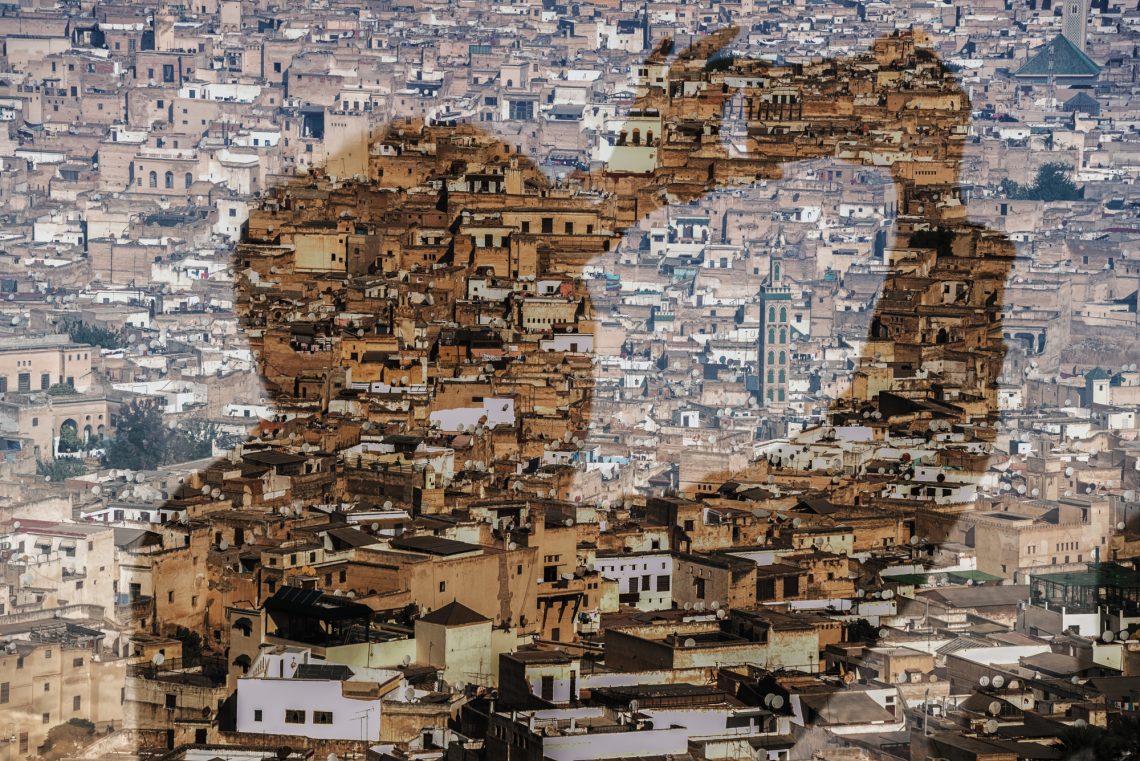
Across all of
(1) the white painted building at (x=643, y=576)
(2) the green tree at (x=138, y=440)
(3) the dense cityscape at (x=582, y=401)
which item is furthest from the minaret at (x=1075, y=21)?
(1) the white painted building at (x=643, y=576)

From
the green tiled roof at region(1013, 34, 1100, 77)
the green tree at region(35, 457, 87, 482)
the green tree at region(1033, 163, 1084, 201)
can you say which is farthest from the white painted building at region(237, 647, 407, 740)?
the green tiled roof at region(1013, 34, 1100, 77)

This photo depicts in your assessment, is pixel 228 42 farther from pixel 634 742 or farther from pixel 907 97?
pixel 634 742

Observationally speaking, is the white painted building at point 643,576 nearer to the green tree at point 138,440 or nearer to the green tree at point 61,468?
the green tree at point 138,440

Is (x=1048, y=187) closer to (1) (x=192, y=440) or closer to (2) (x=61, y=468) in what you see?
(1) (x=192, y=440)

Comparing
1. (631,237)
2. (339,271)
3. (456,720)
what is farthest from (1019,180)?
(456,720)

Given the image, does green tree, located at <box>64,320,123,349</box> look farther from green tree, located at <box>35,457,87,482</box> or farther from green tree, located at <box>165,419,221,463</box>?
green tree, located at <box>35,457,87,482</box>

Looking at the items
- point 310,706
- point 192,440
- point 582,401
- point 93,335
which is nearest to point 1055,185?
point 93,335

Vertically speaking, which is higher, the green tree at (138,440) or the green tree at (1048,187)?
the green tree at (1048,187)
